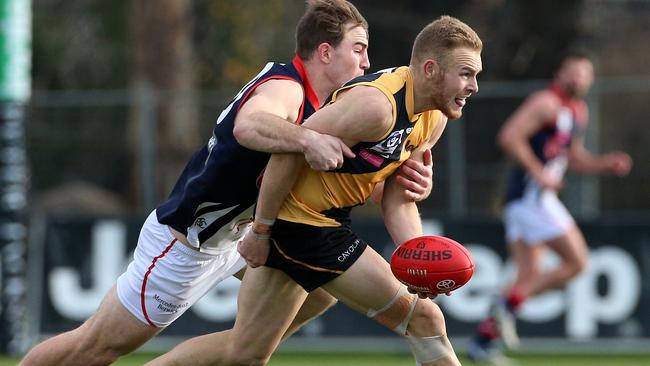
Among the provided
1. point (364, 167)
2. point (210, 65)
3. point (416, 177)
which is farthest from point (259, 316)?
point (210, 65)

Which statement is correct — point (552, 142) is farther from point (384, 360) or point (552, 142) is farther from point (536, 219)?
point (384, 360)

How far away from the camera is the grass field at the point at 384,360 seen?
1046cm

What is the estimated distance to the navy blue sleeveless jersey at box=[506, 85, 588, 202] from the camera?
432 inches

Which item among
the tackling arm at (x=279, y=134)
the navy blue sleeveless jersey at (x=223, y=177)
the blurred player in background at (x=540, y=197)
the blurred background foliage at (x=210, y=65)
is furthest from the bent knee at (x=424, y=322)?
the blurred background foliage at (x=210, y=65)

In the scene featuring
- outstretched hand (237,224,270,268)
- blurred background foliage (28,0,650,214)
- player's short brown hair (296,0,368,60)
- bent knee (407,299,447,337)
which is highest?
player's short brown hair (296,0,368,60)

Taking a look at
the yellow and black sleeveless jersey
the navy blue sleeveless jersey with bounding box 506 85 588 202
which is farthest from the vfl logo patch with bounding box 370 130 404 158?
the navy blue sleeveless jersey with bounding box 506 85 588 202

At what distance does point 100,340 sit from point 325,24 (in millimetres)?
1861

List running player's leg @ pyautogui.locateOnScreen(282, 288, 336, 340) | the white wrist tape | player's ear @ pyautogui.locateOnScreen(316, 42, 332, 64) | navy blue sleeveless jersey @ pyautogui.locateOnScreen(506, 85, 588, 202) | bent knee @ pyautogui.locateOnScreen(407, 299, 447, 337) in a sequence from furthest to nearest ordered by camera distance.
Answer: navy blue sleeveless jersey @ pyautogui.locateOnScreen(506, 85, 588, 202), running player's leg @ pyautogui.locateOnScreen(282, 288, 336, 340), player's ear @ pyautogui.locateOnScreen(316, 42, 332, 64), bent knee @ pyautogui.locateOnScreen(407, 299, 447, 337), the white wrist tape

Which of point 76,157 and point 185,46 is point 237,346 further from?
point 185,46

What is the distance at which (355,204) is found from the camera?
625cm

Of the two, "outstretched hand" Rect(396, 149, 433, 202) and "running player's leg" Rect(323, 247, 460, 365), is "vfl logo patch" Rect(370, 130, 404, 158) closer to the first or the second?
"outstretched hand" Rect(396, 149, 433, 202)

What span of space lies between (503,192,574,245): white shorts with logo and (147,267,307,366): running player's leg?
468 centimetres

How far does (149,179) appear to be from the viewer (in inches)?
540

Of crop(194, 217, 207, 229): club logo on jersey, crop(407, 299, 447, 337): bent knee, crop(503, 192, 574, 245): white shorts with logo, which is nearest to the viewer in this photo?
crop(407, 299, 447, 337): bent knee
